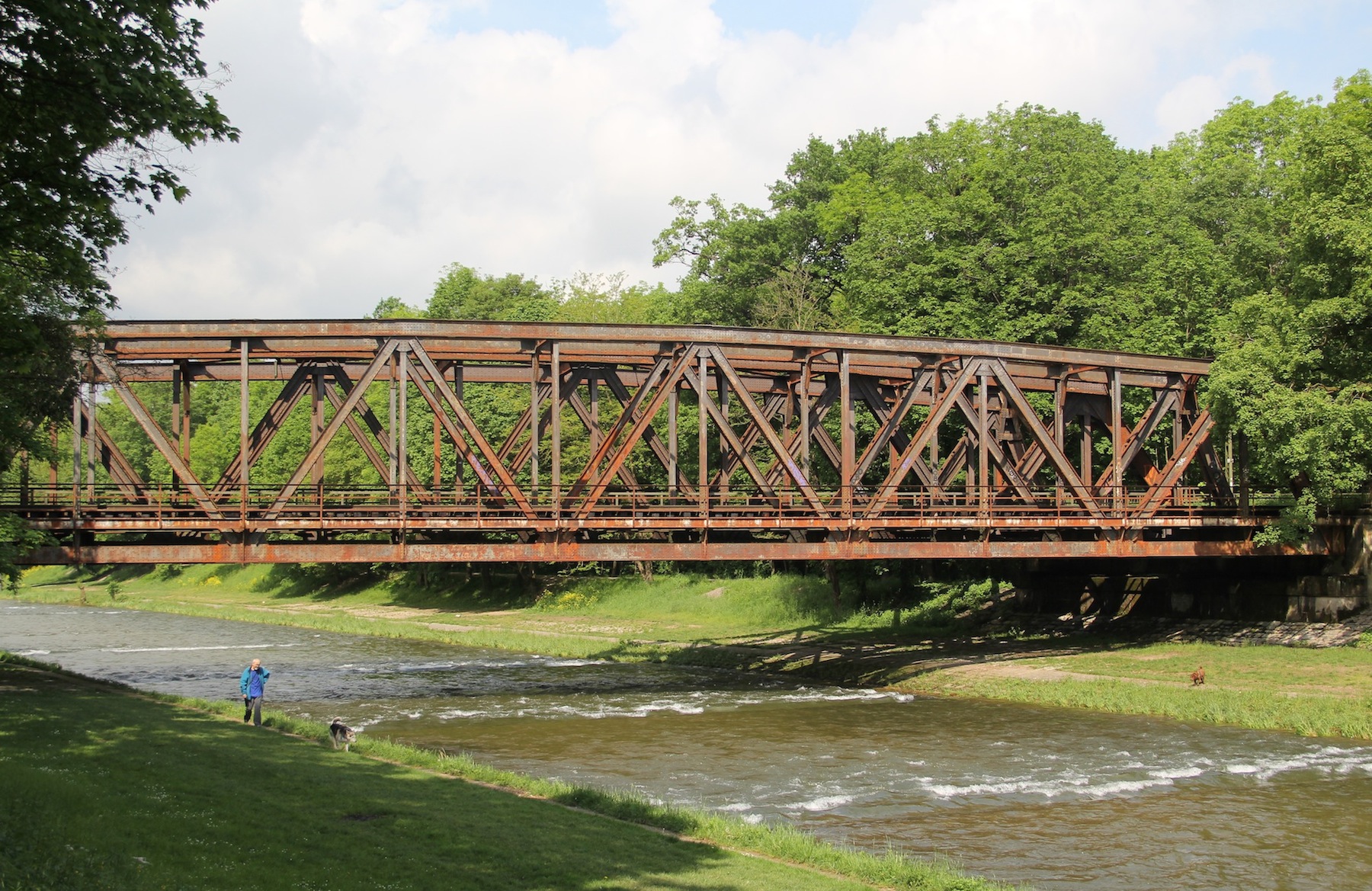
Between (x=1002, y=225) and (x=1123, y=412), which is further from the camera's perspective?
(x=1002, y=225)

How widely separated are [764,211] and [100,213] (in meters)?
64.8

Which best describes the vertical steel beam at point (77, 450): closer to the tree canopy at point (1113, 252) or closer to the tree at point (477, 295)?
the tree canopy at point (1113, 252)

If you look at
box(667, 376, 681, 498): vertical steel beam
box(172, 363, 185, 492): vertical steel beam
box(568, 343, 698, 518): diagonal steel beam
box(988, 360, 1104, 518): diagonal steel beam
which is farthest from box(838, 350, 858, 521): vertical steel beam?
box(172, 363, 185, 492): vertical steel beam

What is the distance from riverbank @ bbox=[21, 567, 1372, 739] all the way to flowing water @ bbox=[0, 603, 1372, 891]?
1613mm

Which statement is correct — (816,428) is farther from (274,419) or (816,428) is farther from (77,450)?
(77,450)

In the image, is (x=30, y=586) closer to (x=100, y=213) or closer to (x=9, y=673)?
(x=9, y=673)

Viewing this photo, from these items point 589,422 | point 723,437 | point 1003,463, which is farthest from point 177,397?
point 1003,463

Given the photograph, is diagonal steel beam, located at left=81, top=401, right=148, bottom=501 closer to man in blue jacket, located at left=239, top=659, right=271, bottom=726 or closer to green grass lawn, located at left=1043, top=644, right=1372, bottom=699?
man in blue jacket, located at left=239, top=659, right=271, bottom=726

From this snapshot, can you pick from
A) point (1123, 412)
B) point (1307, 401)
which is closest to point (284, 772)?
point (1307, 401)

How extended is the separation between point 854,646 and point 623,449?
1633cm

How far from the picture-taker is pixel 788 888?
Result: 13836mm

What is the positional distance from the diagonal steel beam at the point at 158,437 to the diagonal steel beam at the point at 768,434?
1379cm

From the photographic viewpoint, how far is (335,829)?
15.2 metres

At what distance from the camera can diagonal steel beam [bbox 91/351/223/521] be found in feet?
93.2
